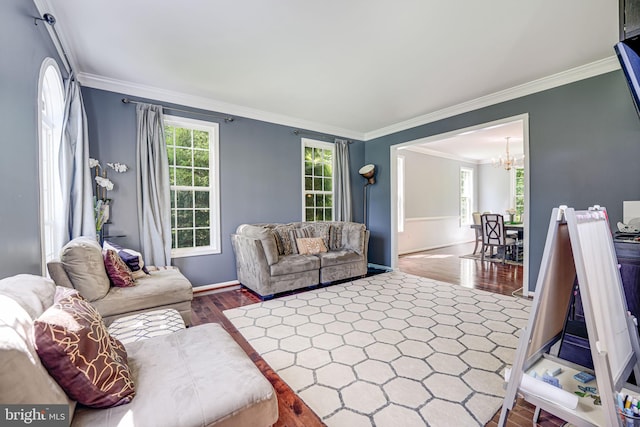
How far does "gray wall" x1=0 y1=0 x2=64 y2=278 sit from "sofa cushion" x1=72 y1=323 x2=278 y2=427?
101 centimetres

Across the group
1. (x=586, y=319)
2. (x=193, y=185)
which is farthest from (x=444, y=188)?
(x=586, y=319)

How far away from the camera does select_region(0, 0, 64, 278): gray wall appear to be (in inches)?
60.7

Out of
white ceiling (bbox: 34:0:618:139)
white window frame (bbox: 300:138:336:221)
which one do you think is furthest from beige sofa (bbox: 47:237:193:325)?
white window frame (bbox: 300:138:336:221)

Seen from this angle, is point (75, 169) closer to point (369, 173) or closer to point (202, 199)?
point (202, 199)

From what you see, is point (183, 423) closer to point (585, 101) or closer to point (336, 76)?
point (336, 76)

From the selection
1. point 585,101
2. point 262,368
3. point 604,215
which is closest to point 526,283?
point 585,101

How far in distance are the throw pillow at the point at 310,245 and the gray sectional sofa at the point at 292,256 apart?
0.08 meters

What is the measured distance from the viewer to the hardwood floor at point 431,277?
1.54 meters

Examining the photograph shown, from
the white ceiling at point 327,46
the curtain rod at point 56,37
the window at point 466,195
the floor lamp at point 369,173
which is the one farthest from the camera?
the window at point 466,195

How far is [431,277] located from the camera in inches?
179

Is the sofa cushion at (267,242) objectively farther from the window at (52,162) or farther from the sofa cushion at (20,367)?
the sofa cushion at (20,367)

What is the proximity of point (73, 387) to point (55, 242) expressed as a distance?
2.61 metres

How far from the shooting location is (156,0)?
6.61ft

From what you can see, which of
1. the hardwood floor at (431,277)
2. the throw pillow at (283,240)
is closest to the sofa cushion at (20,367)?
the hardwood floor at (431,277)
